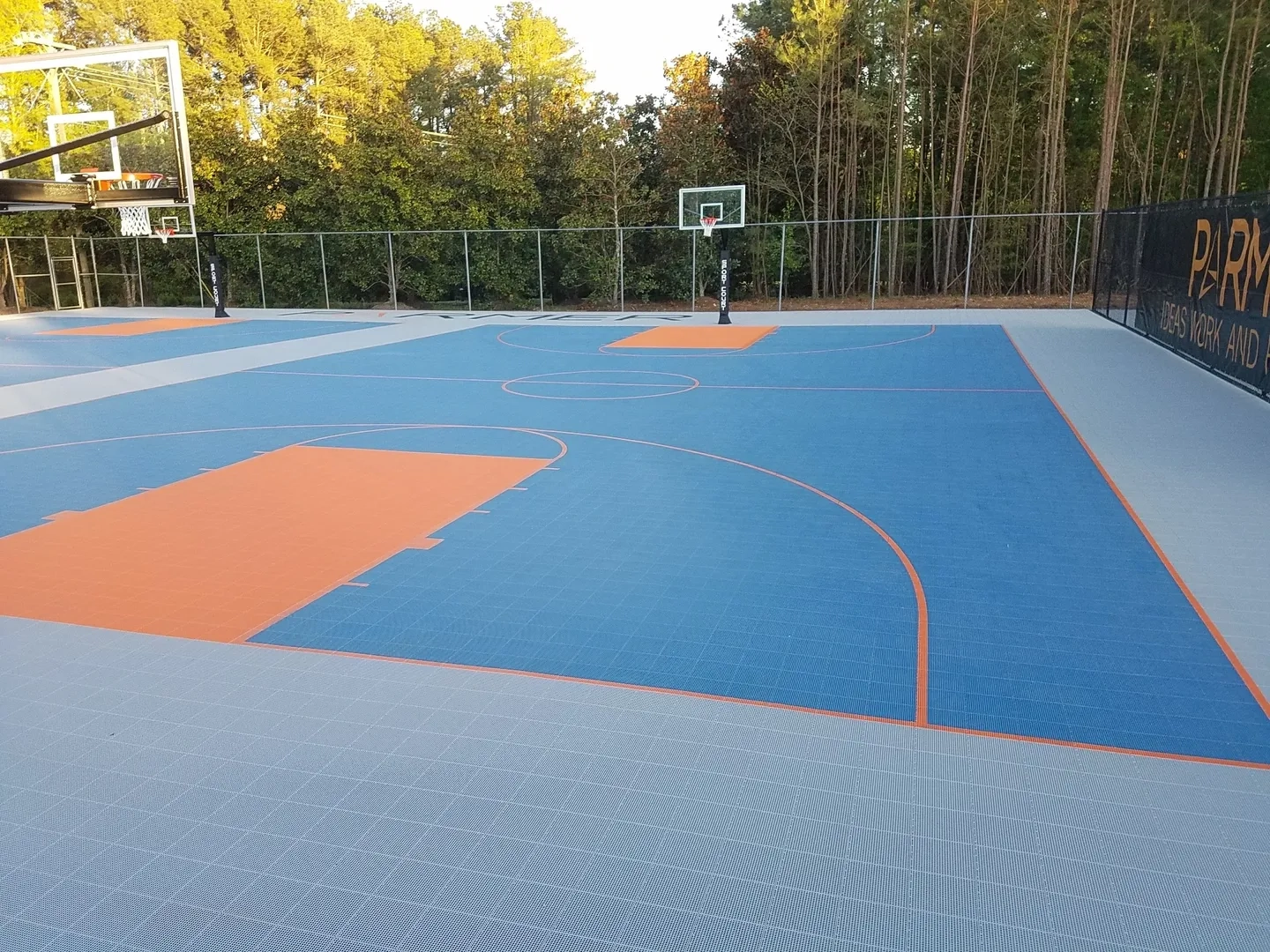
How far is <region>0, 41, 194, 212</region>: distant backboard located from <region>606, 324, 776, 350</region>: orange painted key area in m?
7.19

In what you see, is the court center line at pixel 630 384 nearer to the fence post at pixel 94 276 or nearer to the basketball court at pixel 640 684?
the basketball court at pixel 640 684

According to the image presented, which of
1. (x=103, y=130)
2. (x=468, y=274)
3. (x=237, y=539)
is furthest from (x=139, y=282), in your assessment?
(x=237, y=539)

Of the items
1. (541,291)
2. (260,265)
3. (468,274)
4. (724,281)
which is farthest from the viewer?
(260,265)

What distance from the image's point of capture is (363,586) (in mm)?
5340

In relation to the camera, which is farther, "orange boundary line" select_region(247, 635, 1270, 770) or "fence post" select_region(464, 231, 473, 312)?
"fence post" select_region(464, 231, 473, 312)

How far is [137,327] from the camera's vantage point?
67.6 feet

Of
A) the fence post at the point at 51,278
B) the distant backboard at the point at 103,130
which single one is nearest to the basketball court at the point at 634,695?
the distant backboard at the point at 103,130

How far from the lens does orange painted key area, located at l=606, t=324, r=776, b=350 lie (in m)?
16.3

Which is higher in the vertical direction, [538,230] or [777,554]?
[538,230]

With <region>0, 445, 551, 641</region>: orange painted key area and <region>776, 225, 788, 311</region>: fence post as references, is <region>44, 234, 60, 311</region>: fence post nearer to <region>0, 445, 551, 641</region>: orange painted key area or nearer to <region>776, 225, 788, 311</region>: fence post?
<region>776, 225, 788, 311</region>: fence post

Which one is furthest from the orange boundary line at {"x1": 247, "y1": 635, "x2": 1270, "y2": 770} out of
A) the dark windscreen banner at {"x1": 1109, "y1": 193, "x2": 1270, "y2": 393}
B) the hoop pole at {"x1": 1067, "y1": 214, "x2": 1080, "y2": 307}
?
the hoop pole at {"x1": 1067, "y1": 214, "x2": 1080, "y2": 307}

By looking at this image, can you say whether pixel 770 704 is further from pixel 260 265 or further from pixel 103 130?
pixel 260 265

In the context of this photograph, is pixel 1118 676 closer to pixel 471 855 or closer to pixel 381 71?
pixel 471 855

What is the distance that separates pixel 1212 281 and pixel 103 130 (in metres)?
13.0
